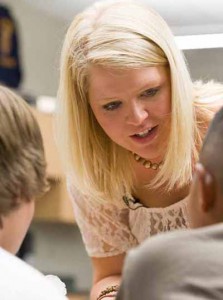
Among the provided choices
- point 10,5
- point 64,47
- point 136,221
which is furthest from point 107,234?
point 10,5

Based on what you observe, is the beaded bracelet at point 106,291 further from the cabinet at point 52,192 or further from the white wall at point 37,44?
the white wall at point 37,44

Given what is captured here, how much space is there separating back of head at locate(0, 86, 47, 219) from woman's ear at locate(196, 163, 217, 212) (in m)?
0.26

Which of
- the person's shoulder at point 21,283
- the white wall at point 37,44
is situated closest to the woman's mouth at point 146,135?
the person's shoulder at point 21,283

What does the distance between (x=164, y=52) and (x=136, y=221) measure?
16.2 inches

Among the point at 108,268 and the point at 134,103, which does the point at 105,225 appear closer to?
the point at 108,268

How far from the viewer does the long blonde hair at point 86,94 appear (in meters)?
1.62

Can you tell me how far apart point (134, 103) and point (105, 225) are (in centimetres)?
37

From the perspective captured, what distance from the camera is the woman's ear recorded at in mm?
1005

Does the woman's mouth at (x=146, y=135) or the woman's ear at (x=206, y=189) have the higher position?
the woman's ear at (x=206, y=189)

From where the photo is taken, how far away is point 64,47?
1.72 meters

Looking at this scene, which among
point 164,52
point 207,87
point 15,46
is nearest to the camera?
point 164,52

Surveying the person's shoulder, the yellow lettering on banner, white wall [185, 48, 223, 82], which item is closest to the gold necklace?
the person's shoulder

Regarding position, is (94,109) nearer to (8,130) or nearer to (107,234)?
(107,234)

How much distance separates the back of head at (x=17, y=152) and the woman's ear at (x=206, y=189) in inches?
10.3
